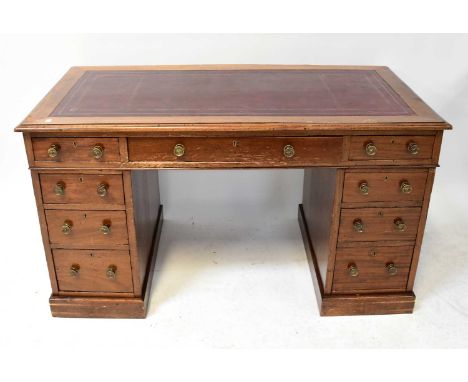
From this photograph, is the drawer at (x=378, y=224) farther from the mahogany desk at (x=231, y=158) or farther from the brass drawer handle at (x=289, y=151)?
the brass drawer handle at (x=289, y=151)

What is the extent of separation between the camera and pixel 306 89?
2434mm

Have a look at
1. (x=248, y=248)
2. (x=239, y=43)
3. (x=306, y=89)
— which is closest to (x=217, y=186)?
(x=248, y=248)

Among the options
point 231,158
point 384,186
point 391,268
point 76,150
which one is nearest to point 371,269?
point 391,268

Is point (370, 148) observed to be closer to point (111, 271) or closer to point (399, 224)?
point (399, 224)

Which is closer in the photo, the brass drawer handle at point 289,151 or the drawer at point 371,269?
the brass drawer handle at point 289,151

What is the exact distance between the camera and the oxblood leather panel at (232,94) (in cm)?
220

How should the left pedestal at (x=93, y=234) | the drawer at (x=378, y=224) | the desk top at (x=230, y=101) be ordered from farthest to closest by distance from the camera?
the drawer at (x=378, y=224) < the left pedestal at (x=93, y=234) < the desk top at (x=230, y=101)

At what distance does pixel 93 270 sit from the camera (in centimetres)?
238

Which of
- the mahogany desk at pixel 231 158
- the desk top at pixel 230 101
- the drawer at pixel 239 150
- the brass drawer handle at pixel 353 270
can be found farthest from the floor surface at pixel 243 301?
the desk top at pixel 230 101

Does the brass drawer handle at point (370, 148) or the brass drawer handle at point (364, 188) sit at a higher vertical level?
the brass drawer handle at point (370, 148)

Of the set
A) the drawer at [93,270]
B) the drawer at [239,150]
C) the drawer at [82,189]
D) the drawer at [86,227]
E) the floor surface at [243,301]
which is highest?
the drawer at [239,150]

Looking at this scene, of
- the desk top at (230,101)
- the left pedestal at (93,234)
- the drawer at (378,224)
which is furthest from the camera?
the drawer at (378,224)

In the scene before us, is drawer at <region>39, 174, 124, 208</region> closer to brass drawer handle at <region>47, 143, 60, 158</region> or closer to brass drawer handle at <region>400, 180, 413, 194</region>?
brass drawer handle at <region>47, 143, 60, 158</region>

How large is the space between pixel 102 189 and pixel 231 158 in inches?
19.9
